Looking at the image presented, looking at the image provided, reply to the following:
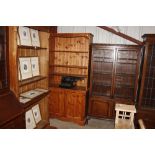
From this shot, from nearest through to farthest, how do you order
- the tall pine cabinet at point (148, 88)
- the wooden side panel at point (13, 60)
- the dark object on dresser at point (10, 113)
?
1. the dark object on dresser at point (10, 113)
2. the wooden side panel at point (13, 60)
3. the tall pine cabinet at point (148, 88)

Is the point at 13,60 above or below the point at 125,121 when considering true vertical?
above

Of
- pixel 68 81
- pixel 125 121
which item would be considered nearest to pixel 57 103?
pixel 68 81

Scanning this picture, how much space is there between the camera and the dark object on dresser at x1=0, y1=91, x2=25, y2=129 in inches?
72.4

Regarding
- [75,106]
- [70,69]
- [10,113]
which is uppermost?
[70,69]

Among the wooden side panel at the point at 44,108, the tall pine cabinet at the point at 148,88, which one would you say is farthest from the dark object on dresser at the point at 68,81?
the tall pine cabinet at the point at 148,88

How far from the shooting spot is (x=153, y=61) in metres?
3.29

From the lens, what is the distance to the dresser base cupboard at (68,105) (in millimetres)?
3619

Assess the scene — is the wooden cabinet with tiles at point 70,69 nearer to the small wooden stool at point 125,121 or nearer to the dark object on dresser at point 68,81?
the dark object on dresser at point 68,81

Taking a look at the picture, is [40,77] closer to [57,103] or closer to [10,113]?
[57,103]

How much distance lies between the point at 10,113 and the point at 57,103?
1905mm

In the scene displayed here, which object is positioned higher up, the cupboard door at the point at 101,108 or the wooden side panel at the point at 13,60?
the wooden side panel at the point at 13,60

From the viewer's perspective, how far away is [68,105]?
12.2 ft
